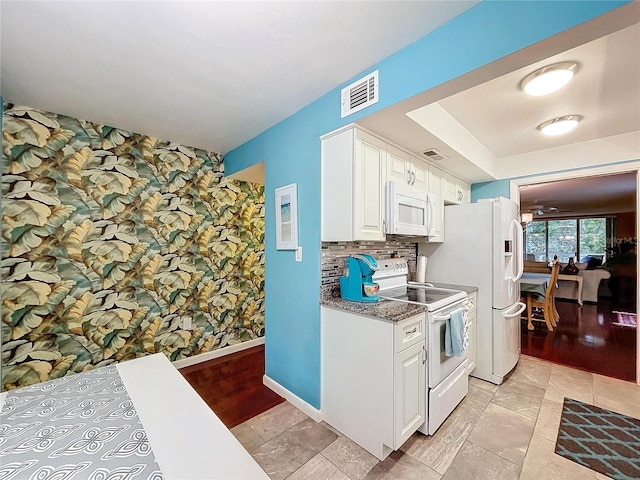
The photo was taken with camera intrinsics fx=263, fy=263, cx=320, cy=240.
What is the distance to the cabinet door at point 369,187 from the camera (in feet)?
6.04

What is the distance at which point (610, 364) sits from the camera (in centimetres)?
291

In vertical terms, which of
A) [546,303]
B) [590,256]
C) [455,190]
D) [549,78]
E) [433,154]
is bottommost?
[546,303]

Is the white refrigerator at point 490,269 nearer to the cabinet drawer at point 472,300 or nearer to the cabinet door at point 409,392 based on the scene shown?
the cabinet drawer at point 472,300

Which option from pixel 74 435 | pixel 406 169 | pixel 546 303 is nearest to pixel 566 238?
pixel 546 303

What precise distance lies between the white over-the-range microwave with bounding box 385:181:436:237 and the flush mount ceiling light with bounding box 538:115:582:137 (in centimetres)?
118

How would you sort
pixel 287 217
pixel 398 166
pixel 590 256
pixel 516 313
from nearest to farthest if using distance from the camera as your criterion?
pixel 398 166 → pixel 287 217 → pixel 516 313 → pixel 590 256

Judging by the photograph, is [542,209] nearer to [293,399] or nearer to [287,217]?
[287,217]

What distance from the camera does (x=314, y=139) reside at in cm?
207

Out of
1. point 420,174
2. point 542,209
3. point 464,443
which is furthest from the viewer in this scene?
point 542,209

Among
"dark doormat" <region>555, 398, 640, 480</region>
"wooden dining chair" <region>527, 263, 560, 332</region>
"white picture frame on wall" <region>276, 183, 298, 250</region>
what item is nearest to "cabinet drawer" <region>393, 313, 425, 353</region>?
"white picture frame on wall" <region>276, 183, 298, 250</region>

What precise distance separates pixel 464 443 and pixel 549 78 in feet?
8.11

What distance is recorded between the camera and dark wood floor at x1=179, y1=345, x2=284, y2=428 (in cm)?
215

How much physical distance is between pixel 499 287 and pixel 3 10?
3.81m

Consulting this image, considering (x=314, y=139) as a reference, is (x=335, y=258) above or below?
below
